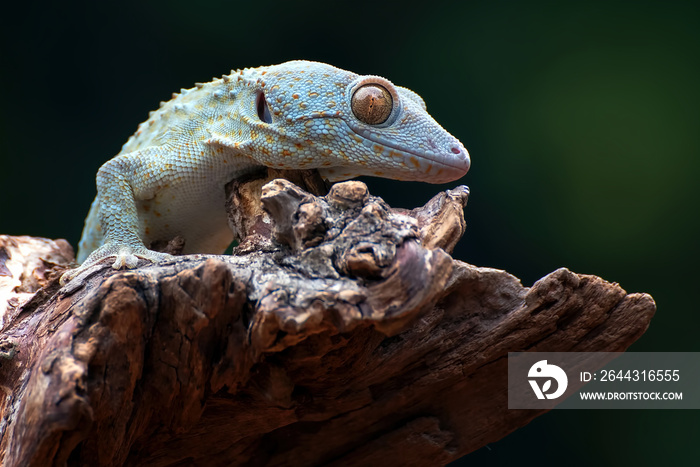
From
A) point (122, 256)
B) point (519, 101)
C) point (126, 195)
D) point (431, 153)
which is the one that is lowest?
point (122, 256)

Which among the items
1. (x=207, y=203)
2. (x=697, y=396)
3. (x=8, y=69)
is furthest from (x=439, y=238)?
(x=8, y=69)

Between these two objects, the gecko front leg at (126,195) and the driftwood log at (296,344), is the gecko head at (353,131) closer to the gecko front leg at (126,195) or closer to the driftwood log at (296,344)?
the driftwood log at (296,344)

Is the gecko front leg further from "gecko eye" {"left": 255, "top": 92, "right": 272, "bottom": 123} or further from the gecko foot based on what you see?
"gecko eye" {"left": 255, "top": 92, "right": 272, "bottom": 123}

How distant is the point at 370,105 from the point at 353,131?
16cm

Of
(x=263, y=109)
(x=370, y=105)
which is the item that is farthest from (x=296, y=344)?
(x=263, y=109)

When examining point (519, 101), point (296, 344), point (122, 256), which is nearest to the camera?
point (296, 344)


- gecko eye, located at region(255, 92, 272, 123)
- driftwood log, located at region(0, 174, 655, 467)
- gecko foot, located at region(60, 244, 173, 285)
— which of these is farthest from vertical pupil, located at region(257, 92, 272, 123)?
gecko foot, located at region(60, 244, 173, 285)

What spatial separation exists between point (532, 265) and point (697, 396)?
1500 mm

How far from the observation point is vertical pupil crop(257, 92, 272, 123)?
2990mm

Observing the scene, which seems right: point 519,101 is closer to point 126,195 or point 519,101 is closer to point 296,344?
point 126,195

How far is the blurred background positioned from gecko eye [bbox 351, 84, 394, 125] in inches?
75.3

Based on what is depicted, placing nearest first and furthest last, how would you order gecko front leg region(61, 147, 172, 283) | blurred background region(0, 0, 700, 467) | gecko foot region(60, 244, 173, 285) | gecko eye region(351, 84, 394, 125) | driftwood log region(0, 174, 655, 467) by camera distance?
driftwood log region(0, 174, 655, 467), gecko foot region(60, 244, 173, 285), gecko eye region(351, 84, 394, 125), gecko front leg region(61, 147, 172, 283), blurred background region(0, 0, 700, 467)

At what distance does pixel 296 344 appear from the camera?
1.87m

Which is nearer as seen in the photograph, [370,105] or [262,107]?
[370,105]
